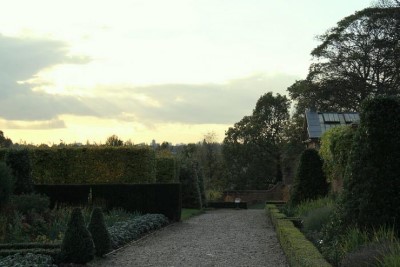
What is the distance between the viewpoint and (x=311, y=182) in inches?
830

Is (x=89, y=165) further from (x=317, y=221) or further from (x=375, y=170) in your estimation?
(x=375, y=170)

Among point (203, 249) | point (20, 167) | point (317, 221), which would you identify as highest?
point (20, 167)

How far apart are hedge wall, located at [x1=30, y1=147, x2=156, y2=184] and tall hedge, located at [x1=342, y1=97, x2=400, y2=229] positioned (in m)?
14.7

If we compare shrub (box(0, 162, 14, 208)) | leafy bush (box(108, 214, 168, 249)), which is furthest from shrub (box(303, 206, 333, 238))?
shrub (box(0, 162, 14, 208))

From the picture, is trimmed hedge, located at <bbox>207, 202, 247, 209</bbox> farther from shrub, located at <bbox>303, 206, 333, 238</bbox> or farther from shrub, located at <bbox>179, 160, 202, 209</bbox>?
shrub, located at <bbox>303, 206, 333, 238</bbox>

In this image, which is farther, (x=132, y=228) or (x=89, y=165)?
(x=89, y=165)

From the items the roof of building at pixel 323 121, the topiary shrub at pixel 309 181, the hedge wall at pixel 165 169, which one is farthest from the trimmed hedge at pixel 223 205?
the topiary shrub at pixel 309 181

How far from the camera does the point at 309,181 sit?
21125 mm

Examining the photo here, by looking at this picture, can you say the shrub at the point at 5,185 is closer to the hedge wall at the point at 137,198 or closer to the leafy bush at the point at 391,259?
the hedge wall at the point at 137,198

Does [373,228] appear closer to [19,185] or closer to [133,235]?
[133,235]

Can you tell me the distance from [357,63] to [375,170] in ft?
106

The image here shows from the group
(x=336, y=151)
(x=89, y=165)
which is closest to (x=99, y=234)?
(x=336, y=151)

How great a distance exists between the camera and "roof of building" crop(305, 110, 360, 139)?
3612 cm

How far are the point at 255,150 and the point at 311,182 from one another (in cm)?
2803
